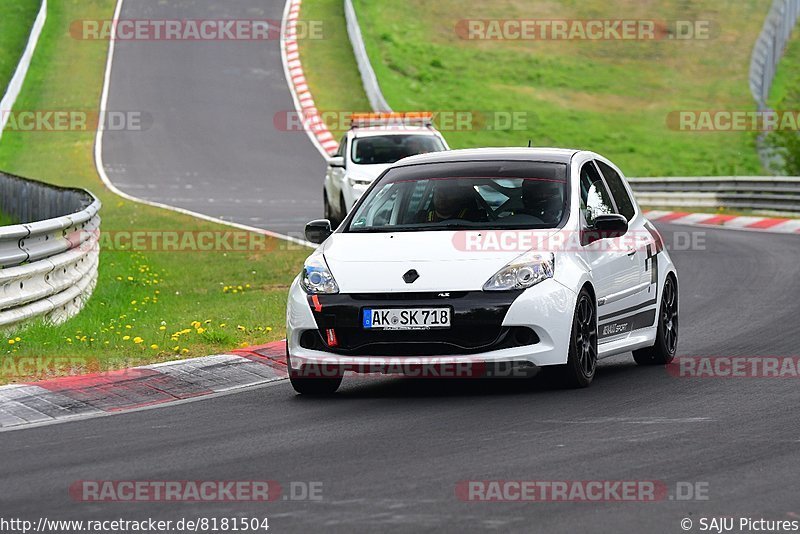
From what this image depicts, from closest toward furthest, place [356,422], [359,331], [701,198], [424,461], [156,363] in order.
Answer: [424,461] → [356,422] → [359,331] → [156,363] → [701,198]

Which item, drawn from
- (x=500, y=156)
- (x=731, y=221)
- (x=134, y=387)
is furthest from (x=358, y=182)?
(x=134, y=387)

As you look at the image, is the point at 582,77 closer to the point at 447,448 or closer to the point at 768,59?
the point at 768,59

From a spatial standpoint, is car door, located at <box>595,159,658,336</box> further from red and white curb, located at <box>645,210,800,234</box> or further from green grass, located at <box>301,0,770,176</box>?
green grass, located at <box>301,0,770,176</box>

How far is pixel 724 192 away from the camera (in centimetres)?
3228

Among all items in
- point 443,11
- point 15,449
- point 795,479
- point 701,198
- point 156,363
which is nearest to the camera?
point 795,479

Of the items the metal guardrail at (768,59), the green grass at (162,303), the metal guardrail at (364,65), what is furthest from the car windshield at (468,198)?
the metal guardrail at (364,65)

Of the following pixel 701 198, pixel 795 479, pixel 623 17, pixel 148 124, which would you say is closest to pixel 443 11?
pixel 623 17

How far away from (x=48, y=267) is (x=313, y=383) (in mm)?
4058

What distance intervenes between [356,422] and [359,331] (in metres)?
0.78

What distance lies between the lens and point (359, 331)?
9.45 metres

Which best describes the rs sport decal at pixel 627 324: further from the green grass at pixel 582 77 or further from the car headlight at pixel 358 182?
the green grass at pixel 582 77

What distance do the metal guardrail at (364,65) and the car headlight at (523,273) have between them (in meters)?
33.4

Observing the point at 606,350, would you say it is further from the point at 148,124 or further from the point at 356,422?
the point at 148,124

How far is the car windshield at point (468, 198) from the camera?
10273mm
